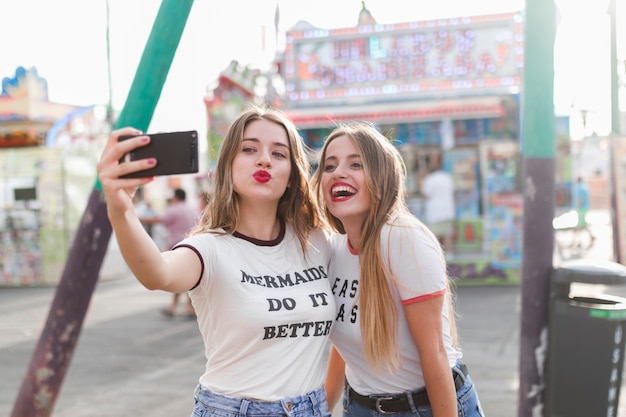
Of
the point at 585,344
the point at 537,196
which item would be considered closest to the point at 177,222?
the point at 537,196

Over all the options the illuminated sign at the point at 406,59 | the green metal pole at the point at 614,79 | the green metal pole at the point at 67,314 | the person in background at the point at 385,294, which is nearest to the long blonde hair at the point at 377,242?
the person in background at the point at 385,294

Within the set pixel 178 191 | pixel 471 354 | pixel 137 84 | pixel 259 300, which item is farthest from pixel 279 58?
pixel 259 300

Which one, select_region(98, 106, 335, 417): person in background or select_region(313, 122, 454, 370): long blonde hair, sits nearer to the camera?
select_region(98, 106, 335, 417): person in background

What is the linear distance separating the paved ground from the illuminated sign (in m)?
4.13

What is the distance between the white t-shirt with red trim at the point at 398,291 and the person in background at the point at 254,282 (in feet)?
0.31

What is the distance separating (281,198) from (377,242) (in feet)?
1.50

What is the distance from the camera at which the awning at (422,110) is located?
11.7 m

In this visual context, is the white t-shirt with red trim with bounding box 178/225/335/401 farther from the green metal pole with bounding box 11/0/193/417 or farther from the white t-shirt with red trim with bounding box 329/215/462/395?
the green metal pole with bounding box 11/0/193/417

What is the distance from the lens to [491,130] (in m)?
13.1

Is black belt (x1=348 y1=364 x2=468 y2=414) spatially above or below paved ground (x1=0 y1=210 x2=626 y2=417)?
above

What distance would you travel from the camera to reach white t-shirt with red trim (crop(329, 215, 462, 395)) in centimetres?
222

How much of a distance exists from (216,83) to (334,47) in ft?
13.7

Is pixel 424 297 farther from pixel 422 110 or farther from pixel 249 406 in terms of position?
pixel 422 110

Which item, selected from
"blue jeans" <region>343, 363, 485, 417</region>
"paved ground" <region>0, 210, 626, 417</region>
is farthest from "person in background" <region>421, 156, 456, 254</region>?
"blue jeans" <region>343, 363, 485, 417</region>
